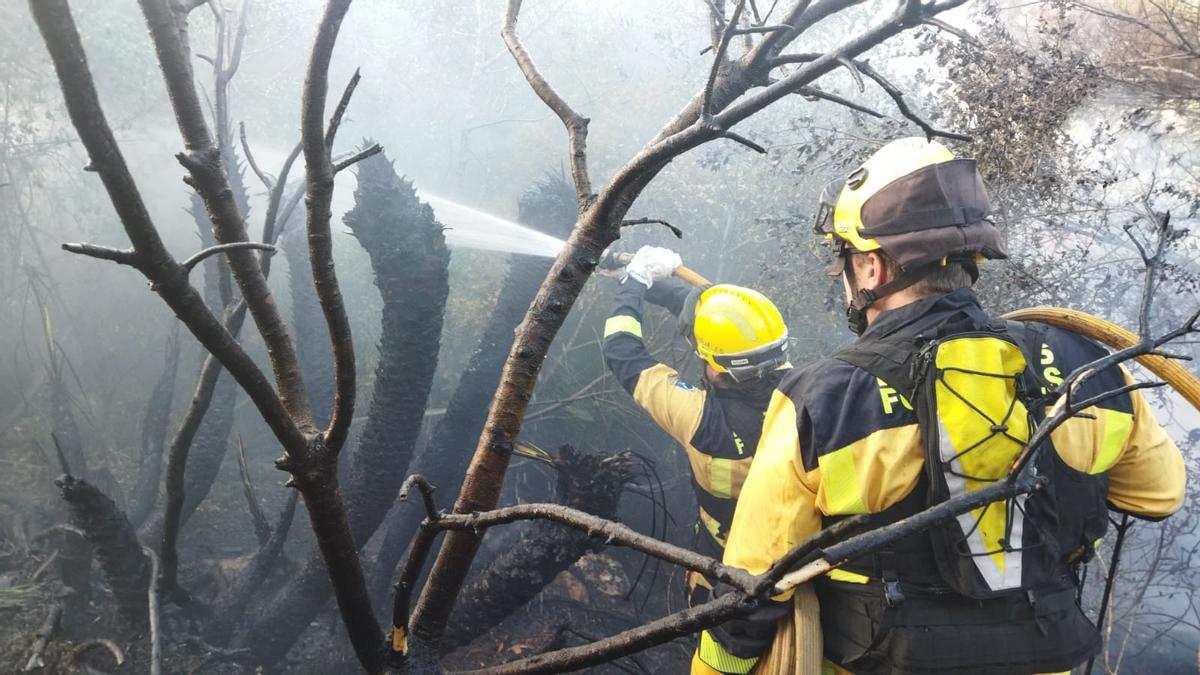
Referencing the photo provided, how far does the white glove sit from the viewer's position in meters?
4.68

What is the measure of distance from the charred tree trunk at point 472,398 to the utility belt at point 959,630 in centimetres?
351

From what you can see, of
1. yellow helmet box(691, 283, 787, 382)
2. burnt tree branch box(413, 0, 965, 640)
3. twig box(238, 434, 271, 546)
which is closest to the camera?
burnt tree branch box(413, 0, 965, 640)

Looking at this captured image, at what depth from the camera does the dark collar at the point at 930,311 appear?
1.84 m

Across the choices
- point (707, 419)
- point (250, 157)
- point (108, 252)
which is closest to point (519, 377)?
point (108, 252)

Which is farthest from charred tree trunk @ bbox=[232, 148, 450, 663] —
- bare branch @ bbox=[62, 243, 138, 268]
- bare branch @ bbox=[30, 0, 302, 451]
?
bare branch @ bbox=[62, 243, 138, 268]

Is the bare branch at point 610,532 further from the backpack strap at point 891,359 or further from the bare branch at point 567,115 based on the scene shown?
the backpack strap at point 891,359

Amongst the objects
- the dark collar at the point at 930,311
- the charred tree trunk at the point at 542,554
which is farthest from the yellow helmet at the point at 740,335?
the dark collar at the point at 930,311

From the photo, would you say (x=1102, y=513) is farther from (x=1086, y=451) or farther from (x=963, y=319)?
(x=963, y=319)

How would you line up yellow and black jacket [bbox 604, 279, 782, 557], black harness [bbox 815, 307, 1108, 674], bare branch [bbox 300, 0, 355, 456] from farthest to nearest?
yellow and black jacket [bbox 604, 279, 782, 557], black harness [bbox 815, 307, 1108, 674], bare branch [bbox 300, 0, 355, 456]

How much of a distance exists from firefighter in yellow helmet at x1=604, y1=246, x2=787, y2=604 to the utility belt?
150 centimetres

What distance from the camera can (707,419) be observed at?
3.60 meters

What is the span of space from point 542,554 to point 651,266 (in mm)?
2195

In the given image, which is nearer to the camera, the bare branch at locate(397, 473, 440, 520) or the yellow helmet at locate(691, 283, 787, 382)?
the bare branch at locate(397, 473, 440, 520)

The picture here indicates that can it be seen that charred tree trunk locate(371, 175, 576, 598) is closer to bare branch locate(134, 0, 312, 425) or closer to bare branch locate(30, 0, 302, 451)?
bare branch locate(134, 0, 312, 425)
